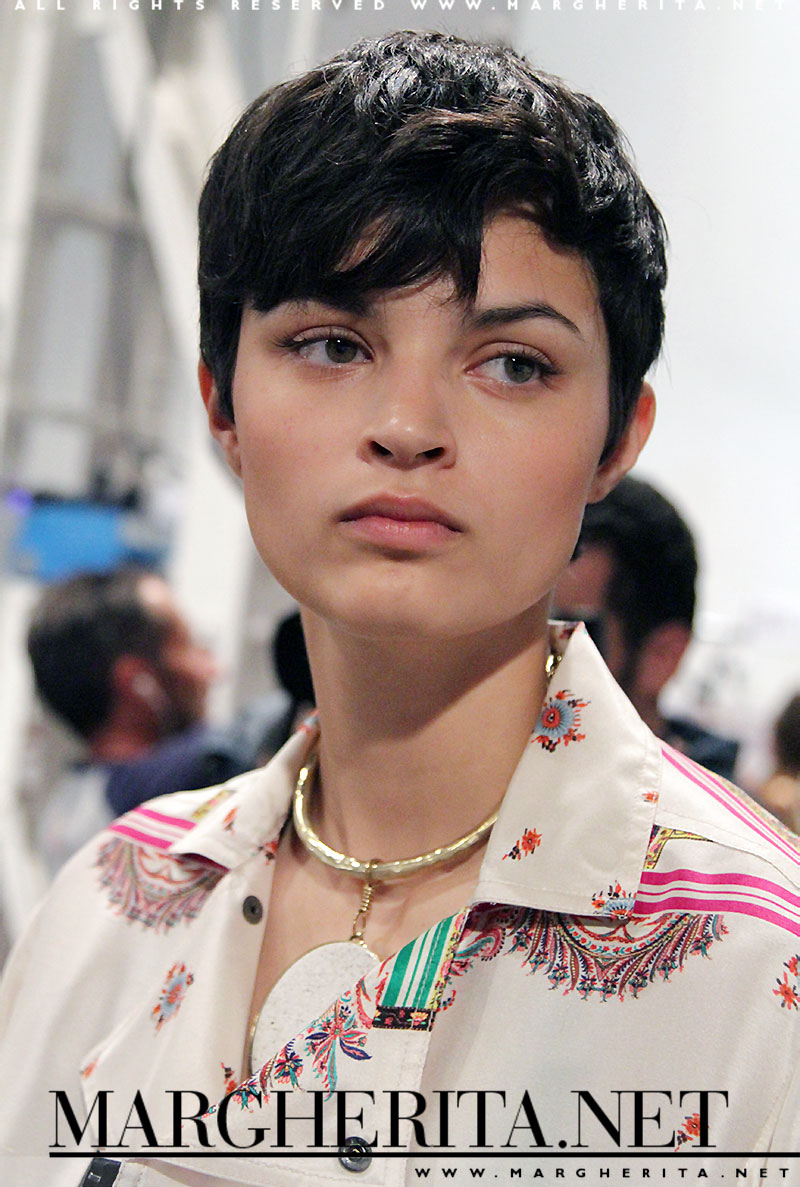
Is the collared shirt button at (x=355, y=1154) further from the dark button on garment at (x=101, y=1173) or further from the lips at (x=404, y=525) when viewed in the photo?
the lips at (x=404, y=525)

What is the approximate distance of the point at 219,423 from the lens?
119 centimetres

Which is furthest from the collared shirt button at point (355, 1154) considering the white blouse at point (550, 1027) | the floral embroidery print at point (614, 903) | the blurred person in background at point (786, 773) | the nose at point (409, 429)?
the blurred person in background at point (786, 773)

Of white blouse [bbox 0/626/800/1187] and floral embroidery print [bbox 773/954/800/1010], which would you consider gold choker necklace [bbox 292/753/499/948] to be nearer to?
white blouse [bbox 0/626/800/1187]

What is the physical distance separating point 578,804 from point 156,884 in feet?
1.55

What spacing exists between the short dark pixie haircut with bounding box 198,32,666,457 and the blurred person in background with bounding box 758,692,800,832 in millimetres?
879

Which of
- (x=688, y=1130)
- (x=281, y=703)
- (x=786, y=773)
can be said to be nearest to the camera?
(x=688, y=1130)

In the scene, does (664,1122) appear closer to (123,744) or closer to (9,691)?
(123,744)

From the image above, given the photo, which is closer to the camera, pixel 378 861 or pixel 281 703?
pixel 378 861

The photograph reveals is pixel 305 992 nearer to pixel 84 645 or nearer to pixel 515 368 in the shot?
pixel 515 368

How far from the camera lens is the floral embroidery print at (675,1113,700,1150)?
0.89 m

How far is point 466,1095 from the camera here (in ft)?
3.09

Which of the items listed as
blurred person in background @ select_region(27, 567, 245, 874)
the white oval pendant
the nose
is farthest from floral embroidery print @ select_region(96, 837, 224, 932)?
blurred person in background @ select_region(27, 567, 245, 874)

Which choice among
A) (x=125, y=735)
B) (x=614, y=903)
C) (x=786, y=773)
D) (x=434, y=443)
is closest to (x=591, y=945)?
(x=614, y=903)

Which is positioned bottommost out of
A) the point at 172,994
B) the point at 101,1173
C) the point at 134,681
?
the point at 101,1173
